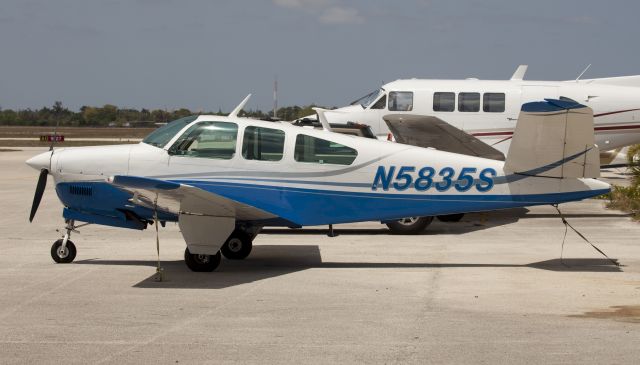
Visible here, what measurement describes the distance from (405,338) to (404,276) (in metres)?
3.35

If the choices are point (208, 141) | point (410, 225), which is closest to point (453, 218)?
point (410, 225)

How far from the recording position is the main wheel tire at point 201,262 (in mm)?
11703

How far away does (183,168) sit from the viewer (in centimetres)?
1177

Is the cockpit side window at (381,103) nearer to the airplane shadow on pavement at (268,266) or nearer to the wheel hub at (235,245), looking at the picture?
the airplane shadow on pavement at (268,266)

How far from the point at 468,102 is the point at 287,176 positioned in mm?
8285

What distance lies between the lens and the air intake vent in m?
11.9

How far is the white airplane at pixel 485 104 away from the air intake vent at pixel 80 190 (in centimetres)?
844

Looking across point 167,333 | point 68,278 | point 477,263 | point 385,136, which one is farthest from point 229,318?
point 385,136

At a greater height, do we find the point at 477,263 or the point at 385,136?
the point at 385,136

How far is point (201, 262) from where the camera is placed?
11719 mm

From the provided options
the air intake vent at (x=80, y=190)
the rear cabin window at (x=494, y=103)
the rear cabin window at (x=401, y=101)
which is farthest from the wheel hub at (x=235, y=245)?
the rear cabin window at (x=494, y=103)

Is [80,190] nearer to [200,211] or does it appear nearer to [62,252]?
[62,252]

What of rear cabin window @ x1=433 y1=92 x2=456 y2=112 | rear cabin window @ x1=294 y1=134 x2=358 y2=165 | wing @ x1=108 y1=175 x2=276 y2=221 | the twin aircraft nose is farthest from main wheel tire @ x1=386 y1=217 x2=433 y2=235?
the twin aircraft nose

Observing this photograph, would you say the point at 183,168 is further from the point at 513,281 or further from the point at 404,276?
the point at 513,281
